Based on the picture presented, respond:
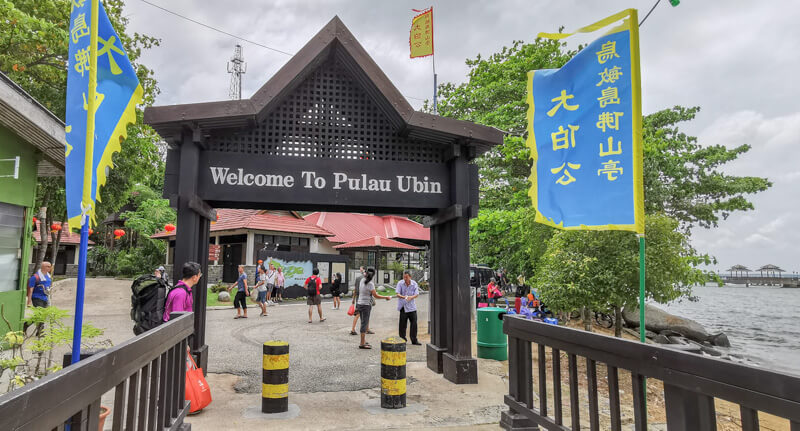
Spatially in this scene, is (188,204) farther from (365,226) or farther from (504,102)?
(365,226)

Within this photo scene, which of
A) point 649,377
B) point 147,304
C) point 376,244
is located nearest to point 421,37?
point 376,244

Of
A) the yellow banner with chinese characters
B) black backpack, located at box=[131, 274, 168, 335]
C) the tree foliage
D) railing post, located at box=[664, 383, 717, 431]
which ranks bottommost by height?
railing post, located at box=[664, 383, 717, 431]

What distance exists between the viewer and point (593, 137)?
4.50 meters

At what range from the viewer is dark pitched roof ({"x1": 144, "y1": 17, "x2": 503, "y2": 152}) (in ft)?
20.9

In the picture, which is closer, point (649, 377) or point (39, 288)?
point (649, 377)

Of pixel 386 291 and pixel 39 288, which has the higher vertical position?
pixel 39 288

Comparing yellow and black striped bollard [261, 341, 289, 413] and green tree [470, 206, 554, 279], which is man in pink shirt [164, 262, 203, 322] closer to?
yellow and black striped bollard [261, 341, 289, 413]

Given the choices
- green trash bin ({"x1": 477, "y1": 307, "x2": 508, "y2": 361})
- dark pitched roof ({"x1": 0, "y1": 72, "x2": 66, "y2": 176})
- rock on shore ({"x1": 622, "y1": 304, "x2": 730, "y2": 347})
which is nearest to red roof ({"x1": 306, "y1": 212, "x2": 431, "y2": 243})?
rock on shore ({"x1": 622, "y1": 304, "x2": 730, "y2": 347})

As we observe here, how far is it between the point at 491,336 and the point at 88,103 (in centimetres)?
789

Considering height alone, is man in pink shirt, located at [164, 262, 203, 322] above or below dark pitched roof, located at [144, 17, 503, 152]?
below

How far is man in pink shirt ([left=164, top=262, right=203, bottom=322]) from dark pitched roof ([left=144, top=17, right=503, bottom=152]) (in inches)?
80.0

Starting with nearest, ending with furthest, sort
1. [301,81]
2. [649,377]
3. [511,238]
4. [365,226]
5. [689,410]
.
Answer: [689,410], [649,377], [301,81], [511,238], [365,226]

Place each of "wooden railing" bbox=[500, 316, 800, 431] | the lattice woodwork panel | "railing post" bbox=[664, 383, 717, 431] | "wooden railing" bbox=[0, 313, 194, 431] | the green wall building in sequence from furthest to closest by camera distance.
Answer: the green wall building < the lattice woodwork panel < "railing post" bbox=[664, 383, 717, 431] < "wooden railing" bbox=[500, 316, 800, 431] < "wooden railing" bbox=[0, 313, 194, 431]

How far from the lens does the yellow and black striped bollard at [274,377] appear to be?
216 inches
